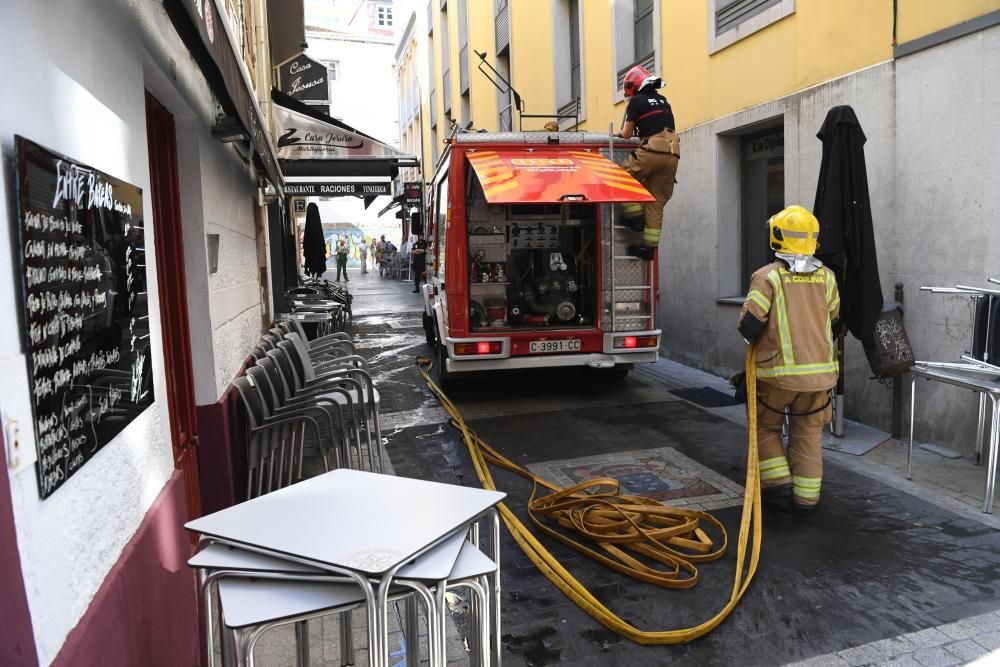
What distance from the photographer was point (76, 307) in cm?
179

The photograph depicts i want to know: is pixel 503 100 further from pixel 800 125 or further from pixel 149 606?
pixel 149 606

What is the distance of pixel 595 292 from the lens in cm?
769

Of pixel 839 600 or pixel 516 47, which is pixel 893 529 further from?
pixel 516 47

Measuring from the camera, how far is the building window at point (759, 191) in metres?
8.03

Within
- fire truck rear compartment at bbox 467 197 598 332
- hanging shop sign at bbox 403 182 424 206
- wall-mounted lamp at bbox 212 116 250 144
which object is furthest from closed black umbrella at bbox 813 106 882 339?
hanging shop sign at bbox 403 182 424 206

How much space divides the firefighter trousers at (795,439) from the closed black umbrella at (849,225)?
134 centimetres

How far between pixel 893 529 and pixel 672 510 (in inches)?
50.7

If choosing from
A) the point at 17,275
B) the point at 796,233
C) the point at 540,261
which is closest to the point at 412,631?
the point at 17,275

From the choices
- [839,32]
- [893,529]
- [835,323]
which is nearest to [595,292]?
[835,323]

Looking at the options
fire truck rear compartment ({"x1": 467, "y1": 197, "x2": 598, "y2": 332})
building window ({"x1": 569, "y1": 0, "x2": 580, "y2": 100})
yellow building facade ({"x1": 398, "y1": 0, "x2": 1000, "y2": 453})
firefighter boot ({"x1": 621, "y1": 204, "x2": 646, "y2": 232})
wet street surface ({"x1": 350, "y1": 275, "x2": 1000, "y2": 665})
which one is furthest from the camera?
building window ({"x1": 569, "y1": 0, "x2": 580, "y2": 100})

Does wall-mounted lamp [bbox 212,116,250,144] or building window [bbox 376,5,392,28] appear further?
building window [bbox 376,5,392,28]

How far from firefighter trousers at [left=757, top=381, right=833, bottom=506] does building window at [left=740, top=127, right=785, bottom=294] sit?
397 centimetres

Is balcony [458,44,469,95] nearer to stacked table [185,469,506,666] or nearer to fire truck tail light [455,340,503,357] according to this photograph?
fire truck tail light [455,340,503,357]

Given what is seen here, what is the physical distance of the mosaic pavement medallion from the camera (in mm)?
4812
